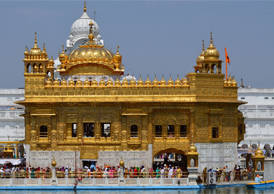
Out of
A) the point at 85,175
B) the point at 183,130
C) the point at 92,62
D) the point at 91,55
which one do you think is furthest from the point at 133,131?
the point at 91,55

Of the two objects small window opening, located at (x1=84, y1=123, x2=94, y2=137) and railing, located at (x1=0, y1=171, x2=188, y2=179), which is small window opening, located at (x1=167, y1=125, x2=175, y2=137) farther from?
small window opening, located at (x1=84, y1=123, x2=94, y2=137)

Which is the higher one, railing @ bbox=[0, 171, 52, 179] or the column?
the column

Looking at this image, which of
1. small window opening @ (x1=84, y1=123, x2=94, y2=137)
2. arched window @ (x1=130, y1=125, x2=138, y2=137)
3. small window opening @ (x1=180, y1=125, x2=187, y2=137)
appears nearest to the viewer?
arched window @ (x1=130, y1=125, x2=138, y2=137)

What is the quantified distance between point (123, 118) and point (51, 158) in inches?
192

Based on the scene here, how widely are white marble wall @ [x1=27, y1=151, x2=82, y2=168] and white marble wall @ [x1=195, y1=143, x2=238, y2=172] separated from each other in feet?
23.7

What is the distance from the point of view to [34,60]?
140ft

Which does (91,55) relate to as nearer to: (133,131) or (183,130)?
(133,131)

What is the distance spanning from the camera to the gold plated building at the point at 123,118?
41750mm

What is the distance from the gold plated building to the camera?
41.8 meters

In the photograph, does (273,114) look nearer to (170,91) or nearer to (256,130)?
(256,130)

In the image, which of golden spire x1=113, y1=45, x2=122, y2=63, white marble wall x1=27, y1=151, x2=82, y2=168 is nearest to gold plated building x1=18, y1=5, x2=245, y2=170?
white marble wall x1=27, y1=151, x2=82, y2=168

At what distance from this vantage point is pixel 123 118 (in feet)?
137

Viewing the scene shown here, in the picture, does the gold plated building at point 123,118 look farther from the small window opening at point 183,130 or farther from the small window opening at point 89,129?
the small window opening at point 89,129

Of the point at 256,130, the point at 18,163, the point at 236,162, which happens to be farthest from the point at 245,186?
the point at 256,130
